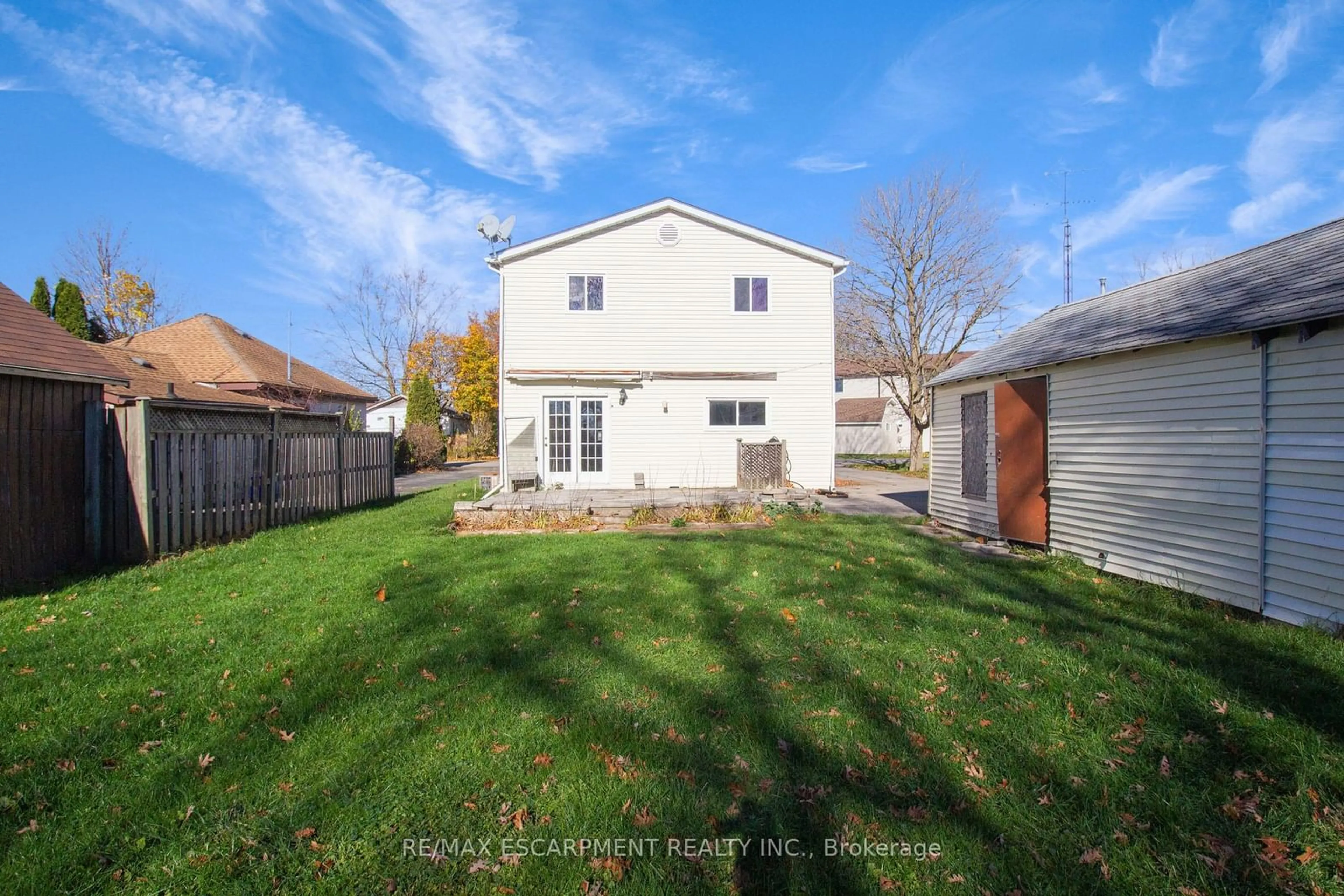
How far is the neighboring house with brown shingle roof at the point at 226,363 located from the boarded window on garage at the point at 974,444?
852 inches

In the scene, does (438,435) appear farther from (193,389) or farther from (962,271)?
(962,271)

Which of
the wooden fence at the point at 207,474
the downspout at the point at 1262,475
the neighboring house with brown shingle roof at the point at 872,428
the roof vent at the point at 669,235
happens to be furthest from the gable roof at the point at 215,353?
the neighboring house with brown shingle roof at the point at 872,428

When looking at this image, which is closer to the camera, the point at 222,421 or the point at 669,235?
the point at 222,421

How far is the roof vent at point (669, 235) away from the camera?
47.5ft

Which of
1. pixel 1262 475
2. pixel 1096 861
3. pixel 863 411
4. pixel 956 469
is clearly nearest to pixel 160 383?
pixel 956 469

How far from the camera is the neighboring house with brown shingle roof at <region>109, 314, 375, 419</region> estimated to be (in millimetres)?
22109

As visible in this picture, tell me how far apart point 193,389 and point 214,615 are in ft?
62.2

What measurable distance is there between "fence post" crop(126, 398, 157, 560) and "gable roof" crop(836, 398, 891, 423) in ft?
132

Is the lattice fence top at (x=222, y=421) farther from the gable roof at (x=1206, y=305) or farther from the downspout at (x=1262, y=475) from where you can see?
the downspout at (x=1262, y=475)

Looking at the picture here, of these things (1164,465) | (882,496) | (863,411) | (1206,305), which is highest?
(863,411)

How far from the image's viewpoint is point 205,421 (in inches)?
332

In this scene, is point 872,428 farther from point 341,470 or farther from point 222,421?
point 222,421

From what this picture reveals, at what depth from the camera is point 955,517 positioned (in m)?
9.76

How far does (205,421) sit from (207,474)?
3.43ft
